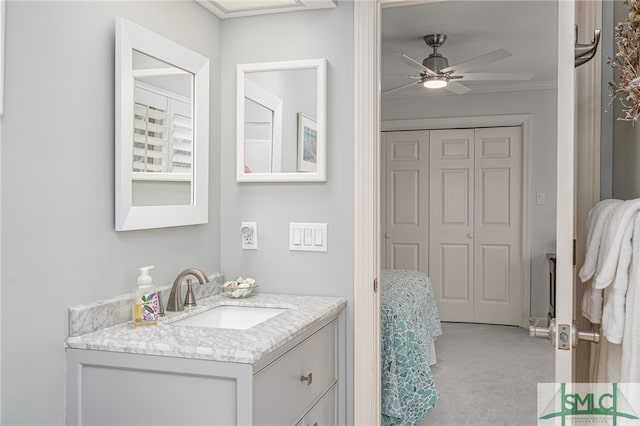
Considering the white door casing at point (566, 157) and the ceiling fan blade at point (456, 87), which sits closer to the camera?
the white door casing at point (566, 157)

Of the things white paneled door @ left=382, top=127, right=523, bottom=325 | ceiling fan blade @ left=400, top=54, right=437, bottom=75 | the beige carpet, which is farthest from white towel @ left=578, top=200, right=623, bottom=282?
white paneled door @ left=382, top=127, right=523, bottom=325

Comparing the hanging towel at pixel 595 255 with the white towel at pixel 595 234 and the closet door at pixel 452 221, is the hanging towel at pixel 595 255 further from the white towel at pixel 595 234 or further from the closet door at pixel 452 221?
the closet door at pixel 452 221

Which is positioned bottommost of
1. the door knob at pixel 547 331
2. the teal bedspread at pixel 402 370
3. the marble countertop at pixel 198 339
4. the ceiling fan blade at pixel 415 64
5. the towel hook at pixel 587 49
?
the teal bedspread at pixel 402 370

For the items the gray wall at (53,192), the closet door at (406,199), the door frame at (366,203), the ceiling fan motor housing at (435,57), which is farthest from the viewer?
the closet door at (406,199)

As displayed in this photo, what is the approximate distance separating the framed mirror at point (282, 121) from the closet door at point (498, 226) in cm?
386

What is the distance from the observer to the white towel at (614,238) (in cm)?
146

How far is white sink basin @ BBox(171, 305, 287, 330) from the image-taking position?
6.56ft

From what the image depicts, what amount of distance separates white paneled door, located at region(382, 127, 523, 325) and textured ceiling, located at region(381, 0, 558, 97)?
0.98 metres

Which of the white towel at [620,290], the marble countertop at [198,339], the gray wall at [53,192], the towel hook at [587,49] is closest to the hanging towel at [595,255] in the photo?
the white towel at [620,290]

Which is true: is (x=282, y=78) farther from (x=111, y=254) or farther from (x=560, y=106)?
(x=560, y=106)

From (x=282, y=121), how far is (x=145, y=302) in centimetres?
95

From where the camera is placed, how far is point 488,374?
4.03 metres

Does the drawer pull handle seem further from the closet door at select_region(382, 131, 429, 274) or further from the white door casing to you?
the closet door at select_region(382, 131, 429, 274)

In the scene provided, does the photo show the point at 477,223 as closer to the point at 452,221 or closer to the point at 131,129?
the point at 452,221
